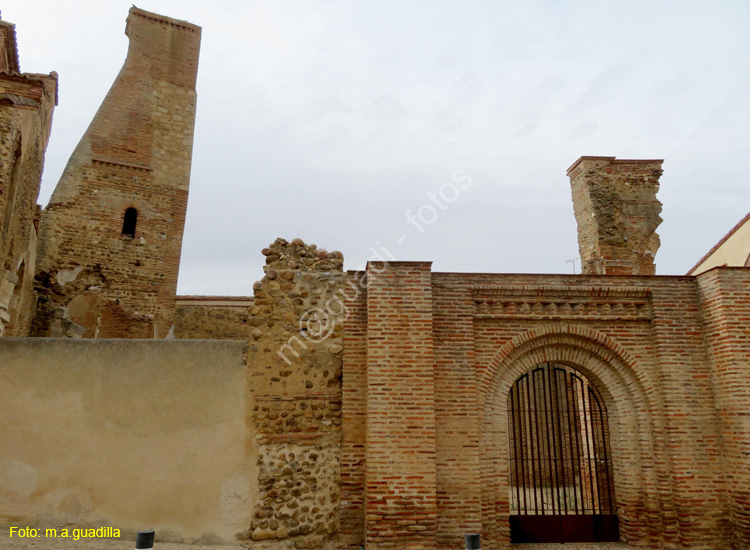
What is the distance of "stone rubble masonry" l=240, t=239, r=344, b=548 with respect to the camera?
243 inches

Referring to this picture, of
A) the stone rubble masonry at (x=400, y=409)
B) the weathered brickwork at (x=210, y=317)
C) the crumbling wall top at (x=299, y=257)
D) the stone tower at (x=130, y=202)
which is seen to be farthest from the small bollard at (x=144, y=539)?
the weathered brickwork at (x=210, y=317)

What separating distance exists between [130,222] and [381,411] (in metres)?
9.44

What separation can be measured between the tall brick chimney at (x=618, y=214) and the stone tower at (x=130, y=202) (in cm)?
963

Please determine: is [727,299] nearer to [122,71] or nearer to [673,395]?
[673,395]

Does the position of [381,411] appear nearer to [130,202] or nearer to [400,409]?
[400,409]

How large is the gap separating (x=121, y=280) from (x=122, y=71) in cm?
564

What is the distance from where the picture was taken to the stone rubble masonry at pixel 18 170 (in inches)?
293

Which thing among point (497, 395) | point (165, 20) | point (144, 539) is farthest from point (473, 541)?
point (165, 20)

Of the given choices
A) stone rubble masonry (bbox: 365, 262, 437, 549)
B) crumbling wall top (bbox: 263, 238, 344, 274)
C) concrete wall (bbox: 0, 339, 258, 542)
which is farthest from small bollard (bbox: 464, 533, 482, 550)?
crumbling wall top (bbox: 263, 238, 344, 274)

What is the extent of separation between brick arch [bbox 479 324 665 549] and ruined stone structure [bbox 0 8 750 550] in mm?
26

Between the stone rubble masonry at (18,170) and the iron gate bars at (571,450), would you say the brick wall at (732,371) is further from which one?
the stone rubble masonry at (18,170)

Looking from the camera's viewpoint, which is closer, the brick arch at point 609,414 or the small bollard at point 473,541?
the small bollard at point 473,541

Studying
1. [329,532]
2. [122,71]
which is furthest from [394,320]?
[122,71]

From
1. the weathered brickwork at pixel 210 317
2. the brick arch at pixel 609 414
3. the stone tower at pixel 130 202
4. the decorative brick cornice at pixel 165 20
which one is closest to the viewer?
the brick arch at pixel 609 414
